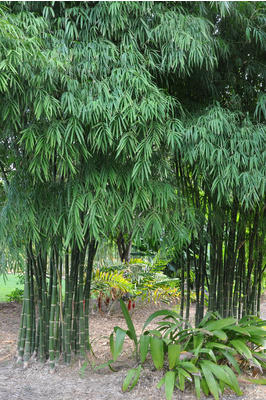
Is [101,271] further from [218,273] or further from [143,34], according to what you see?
[143,34]

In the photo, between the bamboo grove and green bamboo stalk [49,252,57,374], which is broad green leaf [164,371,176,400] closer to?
the bamboo grove

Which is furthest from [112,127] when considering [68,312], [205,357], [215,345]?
[205,357]

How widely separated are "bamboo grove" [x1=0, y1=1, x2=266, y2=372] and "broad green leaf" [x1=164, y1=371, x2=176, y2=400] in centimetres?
77

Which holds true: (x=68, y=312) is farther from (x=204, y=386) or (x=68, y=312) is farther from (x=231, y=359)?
(x=231, y=359)

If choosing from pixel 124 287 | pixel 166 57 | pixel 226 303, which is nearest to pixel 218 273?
pixel 226 303

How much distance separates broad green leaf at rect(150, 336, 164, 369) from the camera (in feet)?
7.71

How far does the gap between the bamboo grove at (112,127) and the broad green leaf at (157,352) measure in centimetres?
60

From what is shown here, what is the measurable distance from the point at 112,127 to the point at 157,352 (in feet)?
4.67

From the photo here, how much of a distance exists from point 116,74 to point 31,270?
154 centimetres

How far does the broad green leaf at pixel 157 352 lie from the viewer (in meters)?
2.35

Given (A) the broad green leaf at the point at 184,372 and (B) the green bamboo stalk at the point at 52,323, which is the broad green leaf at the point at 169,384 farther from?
(B) the green bamboo stalk at the point at 52,323

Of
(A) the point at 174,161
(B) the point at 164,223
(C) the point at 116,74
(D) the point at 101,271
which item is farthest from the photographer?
(D) the point at 101,271

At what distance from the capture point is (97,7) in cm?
224

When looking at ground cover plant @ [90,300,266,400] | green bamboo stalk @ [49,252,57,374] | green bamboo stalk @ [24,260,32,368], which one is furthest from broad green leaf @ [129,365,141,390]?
green bamboo stalk @ [24,260,32,368]
